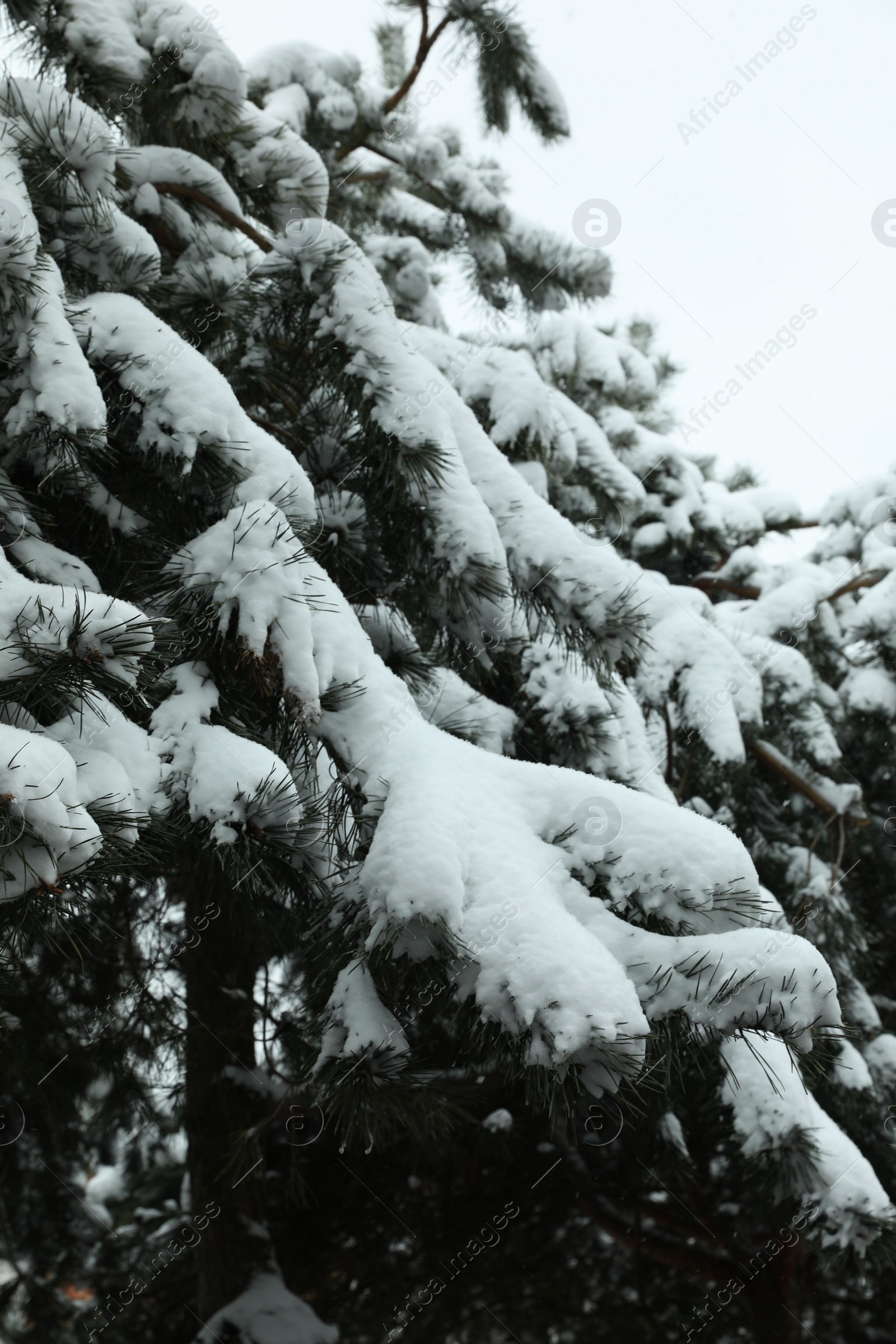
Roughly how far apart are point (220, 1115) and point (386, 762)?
2.16m

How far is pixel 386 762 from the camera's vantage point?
138cm

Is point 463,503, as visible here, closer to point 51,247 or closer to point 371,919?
point 371,919

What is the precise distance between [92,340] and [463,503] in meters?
0.75

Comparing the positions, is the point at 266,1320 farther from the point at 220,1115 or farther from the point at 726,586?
the point at 726,586

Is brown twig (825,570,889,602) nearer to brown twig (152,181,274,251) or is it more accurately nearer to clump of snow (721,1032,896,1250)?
clump of snow (721,1032,896,1250)

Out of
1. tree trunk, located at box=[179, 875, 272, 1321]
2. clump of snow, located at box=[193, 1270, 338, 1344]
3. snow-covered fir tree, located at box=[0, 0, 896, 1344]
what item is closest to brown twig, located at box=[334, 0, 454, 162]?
snow-covered fir tree, located at box=[0, 0, 896, 1344]

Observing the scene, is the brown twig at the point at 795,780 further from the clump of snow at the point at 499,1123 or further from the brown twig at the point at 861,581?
the clump of snow at the point at 499,1123

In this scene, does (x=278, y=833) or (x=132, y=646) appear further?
(x=278, y=833)

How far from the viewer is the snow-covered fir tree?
43.8 inches

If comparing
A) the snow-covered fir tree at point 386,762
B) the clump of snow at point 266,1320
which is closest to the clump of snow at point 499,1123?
the snow-covered fir tree at point 386,762

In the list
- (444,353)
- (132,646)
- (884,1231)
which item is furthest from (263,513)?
(884,1231)

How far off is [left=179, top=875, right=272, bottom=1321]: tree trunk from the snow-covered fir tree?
17 millimetres

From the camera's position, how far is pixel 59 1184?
12.6ft

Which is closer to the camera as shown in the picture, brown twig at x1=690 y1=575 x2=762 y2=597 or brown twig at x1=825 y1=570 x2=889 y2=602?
brown twig at x1=825 y1=570 x2=889 y2=602
